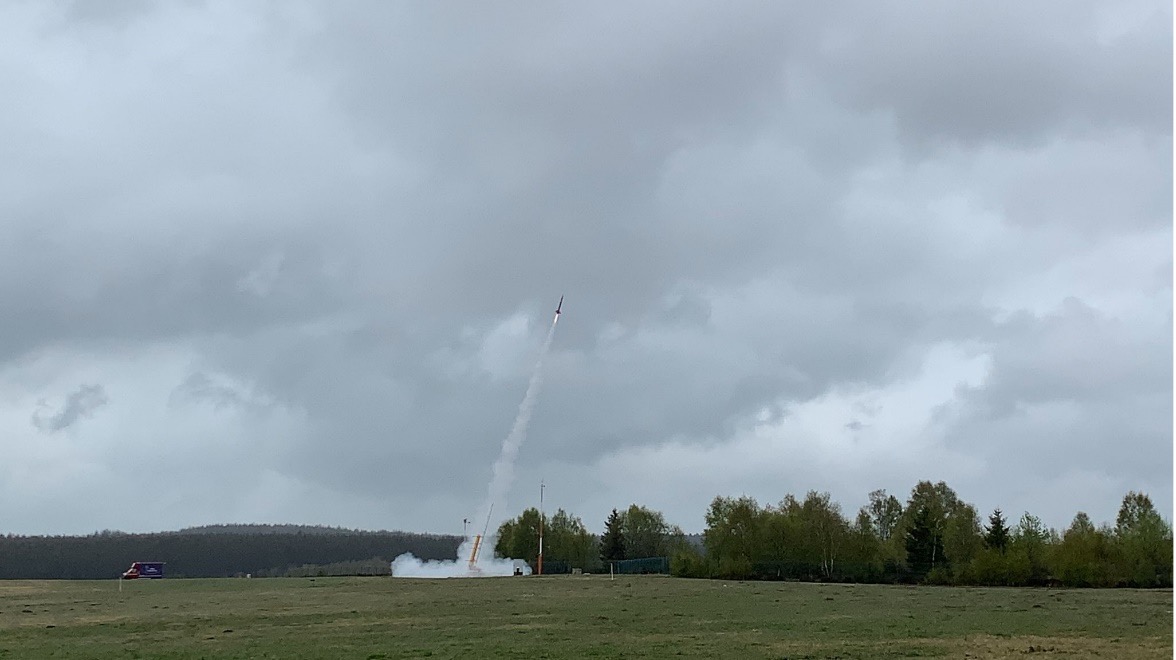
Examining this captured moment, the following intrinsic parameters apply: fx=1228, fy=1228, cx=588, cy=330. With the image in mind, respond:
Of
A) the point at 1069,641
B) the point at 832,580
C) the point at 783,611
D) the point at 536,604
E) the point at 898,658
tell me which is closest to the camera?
the point at 898,658

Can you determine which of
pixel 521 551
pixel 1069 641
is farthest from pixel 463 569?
pixel 1069 641

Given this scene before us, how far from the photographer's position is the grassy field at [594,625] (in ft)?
108

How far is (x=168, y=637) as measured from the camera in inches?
1624

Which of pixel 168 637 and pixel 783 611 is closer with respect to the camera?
pixel 168 637

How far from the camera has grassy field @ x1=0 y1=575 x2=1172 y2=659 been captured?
3297 cm

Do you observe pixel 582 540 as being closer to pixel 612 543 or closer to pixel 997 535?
pixel 612 543

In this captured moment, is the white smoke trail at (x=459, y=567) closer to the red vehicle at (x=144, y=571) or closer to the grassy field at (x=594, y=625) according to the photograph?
the red vehicle at (x=144, y=571)

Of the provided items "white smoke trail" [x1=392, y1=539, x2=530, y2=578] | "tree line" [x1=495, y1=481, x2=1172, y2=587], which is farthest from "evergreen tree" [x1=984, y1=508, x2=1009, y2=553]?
"white smoke trail" [x1=392, y1=539, x2=530, y2=578]

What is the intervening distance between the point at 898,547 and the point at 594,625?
7898 cm

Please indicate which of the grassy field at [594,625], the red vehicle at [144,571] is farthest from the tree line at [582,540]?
the grassy field at [594,625]

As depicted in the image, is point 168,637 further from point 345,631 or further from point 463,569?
point 463,569

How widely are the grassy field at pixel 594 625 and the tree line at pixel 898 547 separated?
24.7 m

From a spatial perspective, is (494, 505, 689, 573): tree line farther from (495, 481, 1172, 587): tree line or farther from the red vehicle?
the red vehicle

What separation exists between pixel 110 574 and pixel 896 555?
12674 cm
